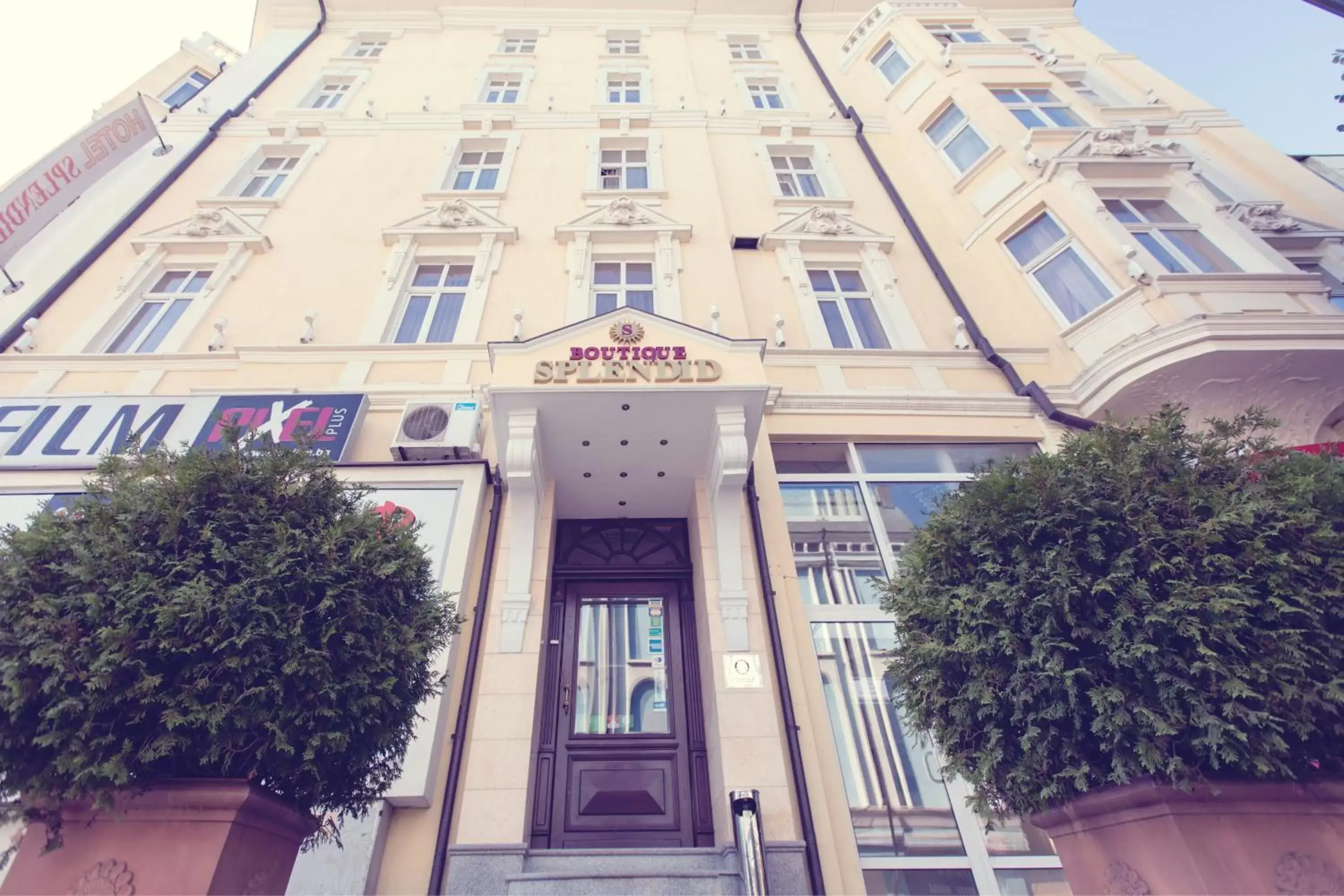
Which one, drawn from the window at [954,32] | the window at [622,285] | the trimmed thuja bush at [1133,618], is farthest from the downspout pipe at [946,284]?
the window at [622,285]

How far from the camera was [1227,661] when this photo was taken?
3.16m

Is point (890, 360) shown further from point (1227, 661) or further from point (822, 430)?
point (1227, 661)

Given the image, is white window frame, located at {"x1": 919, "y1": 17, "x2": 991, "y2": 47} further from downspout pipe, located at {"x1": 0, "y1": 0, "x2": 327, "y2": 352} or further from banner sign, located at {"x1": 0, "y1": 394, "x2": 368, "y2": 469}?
banner sign, located at {"x1": 0, "y1": 394, "x2": 368, "y2": 469}

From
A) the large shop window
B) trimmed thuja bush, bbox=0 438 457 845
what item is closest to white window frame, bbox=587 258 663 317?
the large shop window

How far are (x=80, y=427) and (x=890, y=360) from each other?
9655mm

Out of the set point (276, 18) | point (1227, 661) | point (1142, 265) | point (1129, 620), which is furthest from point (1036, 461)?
point (276, 18)

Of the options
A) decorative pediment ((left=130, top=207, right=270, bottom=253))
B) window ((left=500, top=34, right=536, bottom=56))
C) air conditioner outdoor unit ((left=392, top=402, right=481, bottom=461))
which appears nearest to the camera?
air conditioner outdoor unit ((left=392, top=402, right=481, bottom=461))

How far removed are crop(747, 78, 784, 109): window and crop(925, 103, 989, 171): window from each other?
356 cm

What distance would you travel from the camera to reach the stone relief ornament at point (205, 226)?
A: 10.2 m

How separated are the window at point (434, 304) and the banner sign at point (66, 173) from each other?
523 centimetres

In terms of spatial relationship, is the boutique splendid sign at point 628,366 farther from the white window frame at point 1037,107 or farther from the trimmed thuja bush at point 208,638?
the white window frame at point 1037,107

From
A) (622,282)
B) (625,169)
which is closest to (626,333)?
(622,282)

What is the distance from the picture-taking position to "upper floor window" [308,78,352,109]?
14227 millimetres

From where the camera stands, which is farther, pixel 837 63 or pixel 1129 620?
pixel 837 63
